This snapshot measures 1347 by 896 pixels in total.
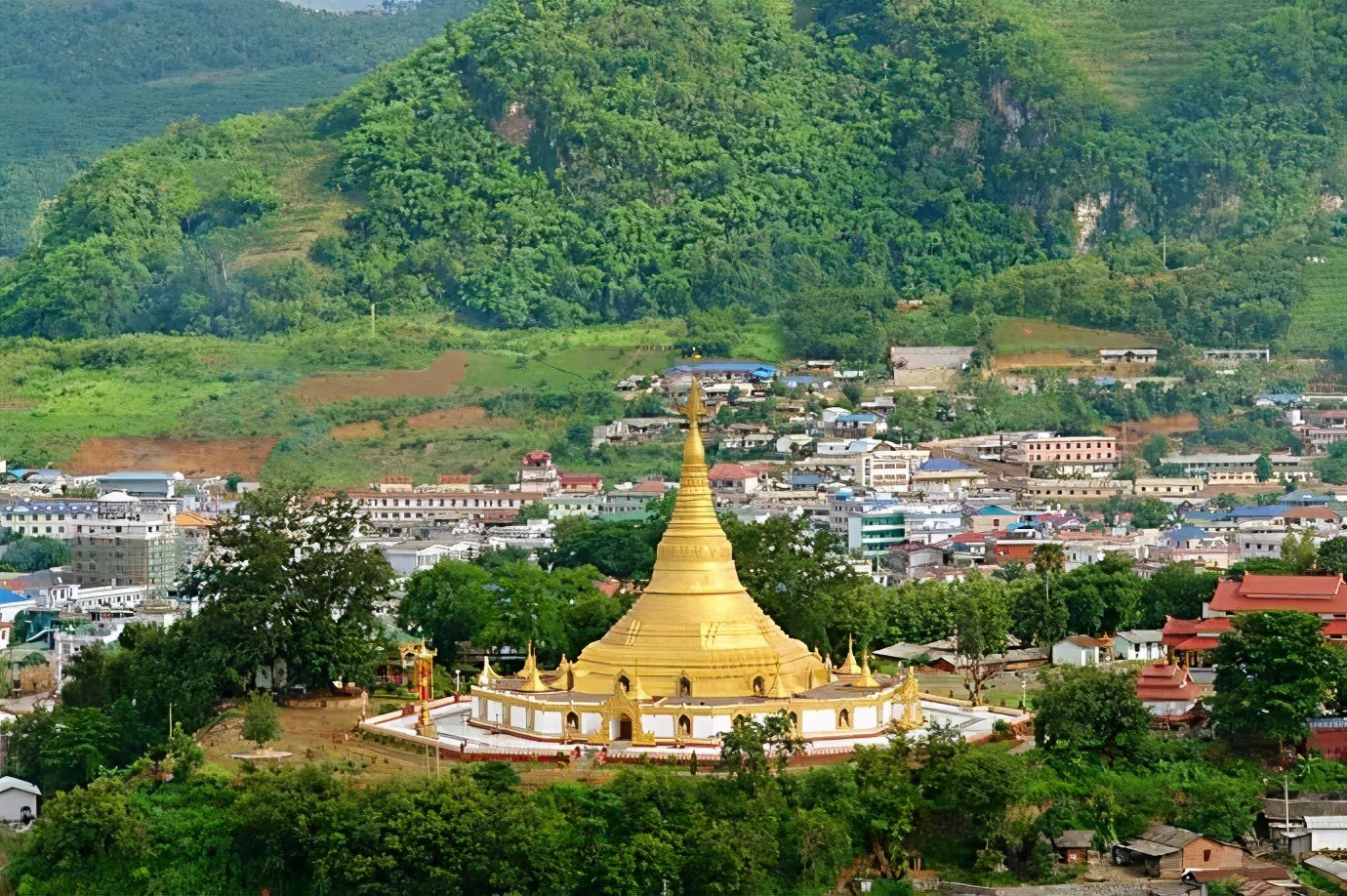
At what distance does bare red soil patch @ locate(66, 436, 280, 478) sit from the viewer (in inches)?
3787

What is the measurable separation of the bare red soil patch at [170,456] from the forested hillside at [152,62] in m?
58.5

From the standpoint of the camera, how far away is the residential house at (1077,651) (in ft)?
182

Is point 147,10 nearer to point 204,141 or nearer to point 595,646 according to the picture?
point 204,141

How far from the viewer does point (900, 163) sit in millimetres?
124188

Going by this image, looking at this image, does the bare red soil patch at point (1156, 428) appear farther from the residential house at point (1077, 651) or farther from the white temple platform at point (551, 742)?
the white temple platform at point (551, 742)

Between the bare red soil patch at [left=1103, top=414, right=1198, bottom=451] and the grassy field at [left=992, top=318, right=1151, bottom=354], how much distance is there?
635 cm

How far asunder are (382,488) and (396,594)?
2404cm

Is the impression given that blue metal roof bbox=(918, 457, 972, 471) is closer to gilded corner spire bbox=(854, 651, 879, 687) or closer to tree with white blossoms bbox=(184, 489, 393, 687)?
tree with white blossoms bbox=(184, 489, 393, 687)

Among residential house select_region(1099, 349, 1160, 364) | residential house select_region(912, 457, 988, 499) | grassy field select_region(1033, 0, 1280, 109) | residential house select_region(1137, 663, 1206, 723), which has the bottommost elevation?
residential house select_region(1137, 663, 1206, 723)

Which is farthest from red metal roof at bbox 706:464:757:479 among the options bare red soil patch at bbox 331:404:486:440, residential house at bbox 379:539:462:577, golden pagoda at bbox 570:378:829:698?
golden pagoda at bbox 570:378:829:698

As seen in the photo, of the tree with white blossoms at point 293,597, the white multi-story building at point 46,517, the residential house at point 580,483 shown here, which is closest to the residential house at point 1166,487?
the residential house at point 580,483

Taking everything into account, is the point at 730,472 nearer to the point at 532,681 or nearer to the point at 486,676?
the point at 486,676

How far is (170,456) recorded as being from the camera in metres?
97.2

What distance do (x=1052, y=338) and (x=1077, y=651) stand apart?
5392cm
